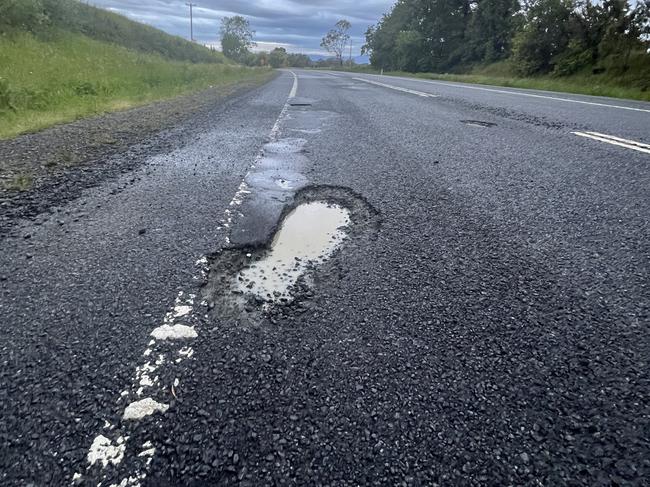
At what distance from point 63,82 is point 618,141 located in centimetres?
1105

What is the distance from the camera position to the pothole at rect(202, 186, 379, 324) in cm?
180

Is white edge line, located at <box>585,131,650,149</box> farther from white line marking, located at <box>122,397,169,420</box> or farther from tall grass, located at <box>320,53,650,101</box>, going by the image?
tall grass, located at <box>320,53,650,101</box>

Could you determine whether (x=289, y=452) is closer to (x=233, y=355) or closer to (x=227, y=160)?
(x=233, y=355)

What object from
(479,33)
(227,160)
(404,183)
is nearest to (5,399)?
(404,183)

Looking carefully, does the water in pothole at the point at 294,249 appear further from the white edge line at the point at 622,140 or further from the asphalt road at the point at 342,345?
the white edge line at the point at 622,140

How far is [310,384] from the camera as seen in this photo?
131cm

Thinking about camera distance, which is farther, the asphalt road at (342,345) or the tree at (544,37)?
the tree at (544,37)

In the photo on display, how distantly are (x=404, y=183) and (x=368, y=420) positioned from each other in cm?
A: 255

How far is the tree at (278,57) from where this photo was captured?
93806mm

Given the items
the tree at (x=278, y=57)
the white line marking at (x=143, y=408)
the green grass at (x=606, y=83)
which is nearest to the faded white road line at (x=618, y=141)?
the white line marking at (x=143, y=408)

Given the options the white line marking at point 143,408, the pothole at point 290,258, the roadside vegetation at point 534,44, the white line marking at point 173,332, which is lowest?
the white line marking at point 143,408

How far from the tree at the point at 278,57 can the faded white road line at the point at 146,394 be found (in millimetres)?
100941

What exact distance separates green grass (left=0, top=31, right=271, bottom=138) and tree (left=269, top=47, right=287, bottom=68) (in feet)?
281

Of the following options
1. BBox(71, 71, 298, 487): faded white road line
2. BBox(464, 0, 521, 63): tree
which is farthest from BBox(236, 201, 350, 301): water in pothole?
BBox(464, 0, 521, 63): tree
